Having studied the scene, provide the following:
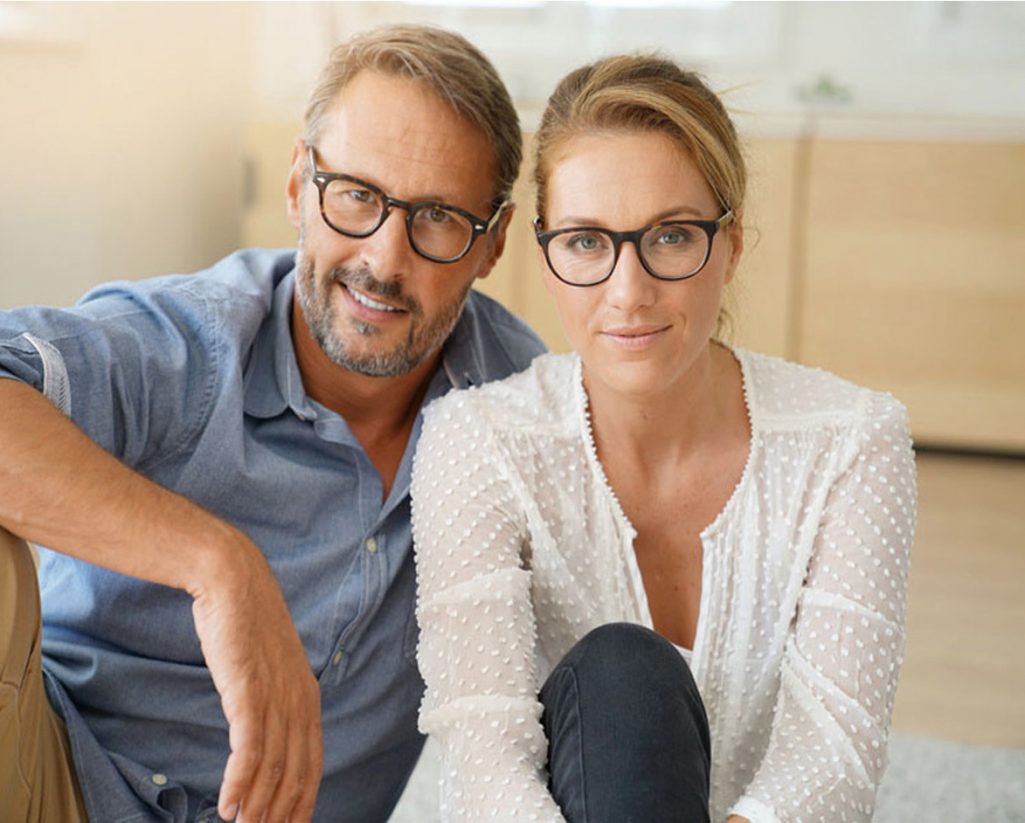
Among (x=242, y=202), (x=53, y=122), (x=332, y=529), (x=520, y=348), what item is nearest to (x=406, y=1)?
(x=242, y=202)

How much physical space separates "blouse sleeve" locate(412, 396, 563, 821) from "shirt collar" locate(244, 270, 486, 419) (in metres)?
0.17

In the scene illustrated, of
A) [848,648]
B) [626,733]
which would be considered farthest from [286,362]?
[848,648]

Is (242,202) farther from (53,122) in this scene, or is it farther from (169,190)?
(53,122)

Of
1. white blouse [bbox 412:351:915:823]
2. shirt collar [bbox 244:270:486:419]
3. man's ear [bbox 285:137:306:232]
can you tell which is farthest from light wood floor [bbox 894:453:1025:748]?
man's ear [bbox 285:137:306:232]

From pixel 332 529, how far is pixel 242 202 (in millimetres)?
3523

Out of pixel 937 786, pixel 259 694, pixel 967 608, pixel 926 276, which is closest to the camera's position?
pixel 259 694

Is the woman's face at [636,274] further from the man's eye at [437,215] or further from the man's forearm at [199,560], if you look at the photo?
the man's forearm at [199,560]

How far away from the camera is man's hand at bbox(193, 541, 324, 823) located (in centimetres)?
120

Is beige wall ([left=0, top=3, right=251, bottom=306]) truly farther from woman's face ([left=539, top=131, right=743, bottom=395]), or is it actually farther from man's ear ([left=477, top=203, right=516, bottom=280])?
woman's face ([left=539, top=131, right=743, bottom=395])

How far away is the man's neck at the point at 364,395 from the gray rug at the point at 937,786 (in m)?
0.74

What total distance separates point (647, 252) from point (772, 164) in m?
3.01

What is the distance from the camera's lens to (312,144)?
166cm

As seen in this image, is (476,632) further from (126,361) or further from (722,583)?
(126,361)

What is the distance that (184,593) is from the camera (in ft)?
4.85
